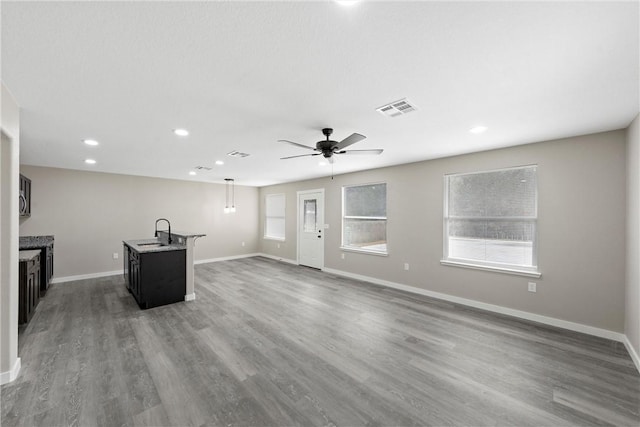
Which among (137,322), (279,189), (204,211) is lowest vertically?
(137,322)

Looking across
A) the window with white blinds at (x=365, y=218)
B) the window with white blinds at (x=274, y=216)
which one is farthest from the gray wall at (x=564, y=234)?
the window with white blinds at (x=274, y=216)

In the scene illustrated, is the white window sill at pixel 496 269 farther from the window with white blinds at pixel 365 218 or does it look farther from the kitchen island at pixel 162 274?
the kitchen island at pixel 162 274

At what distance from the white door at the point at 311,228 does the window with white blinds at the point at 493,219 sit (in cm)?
316

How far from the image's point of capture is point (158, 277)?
416cm

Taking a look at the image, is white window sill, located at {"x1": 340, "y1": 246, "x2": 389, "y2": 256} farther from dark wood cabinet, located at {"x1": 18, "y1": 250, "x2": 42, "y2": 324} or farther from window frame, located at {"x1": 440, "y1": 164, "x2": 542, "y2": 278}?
dark wood cabinet, located at {"x1": 18, "y1": 250, "x2": 42, "y2": 324}

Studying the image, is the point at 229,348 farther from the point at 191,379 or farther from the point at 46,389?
the point at 46,389

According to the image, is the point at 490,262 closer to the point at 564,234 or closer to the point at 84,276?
the point at 564,234

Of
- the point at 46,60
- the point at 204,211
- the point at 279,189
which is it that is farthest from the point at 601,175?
the point at 204,211

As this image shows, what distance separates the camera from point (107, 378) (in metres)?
2.31

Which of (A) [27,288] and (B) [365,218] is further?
(B) [365,218]

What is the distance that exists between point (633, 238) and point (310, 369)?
3.52 meters

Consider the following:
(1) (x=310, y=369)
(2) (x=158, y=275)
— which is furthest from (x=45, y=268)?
(1) (x=310, y=369)

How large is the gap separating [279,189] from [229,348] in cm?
583

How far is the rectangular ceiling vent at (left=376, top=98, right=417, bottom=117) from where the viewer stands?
90.8 inches
